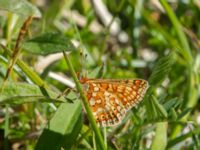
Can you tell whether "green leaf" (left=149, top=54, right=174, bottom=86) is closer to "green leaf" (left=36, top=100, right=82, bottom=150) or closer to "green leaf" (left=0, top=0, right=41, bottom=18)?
"green leaf" (left=36, top=100, right=82, bottom=150)

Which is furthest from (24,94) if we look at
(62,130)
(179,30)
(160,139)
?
(179,30)

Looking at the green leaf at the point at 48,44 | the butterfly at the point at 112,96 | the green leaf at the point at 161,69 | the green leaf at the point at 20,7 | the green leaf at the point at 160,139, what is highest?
the green leaf at the point at 20,7

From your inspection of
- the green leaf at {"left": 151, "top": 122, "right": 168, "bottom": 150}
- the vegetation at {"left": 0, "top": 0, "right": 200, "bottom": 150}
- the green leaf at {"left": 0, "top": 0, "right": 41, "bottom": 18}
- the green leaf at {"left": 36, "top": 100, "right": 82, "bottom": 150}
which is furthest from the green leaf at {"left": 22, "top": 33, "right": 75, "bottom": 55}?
the green leaf at {"left": 151, "top": 122, "right": 168, "bottom": 150}

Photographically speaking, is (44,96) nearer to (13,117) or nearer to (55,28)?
(13,117)

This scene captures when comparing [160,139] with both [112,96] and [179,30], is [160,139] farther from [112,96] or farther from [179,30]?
[179,30]

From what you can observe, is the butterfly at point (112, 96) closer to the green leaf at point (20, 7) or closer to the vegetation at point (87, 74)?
the vegetation at point (87, 74)

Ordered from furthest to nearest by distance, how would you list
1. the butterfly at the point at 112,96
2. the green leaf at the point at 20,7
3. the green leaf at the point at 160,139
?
the green leaf at the point at 160,139 → the butterfly at the point at 112,96 → the green leaf at the point at 20,7

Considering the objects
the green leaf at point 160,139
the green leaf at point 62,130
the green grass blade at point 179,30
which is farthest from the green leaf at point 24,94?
the green grass blade at point 179,30
